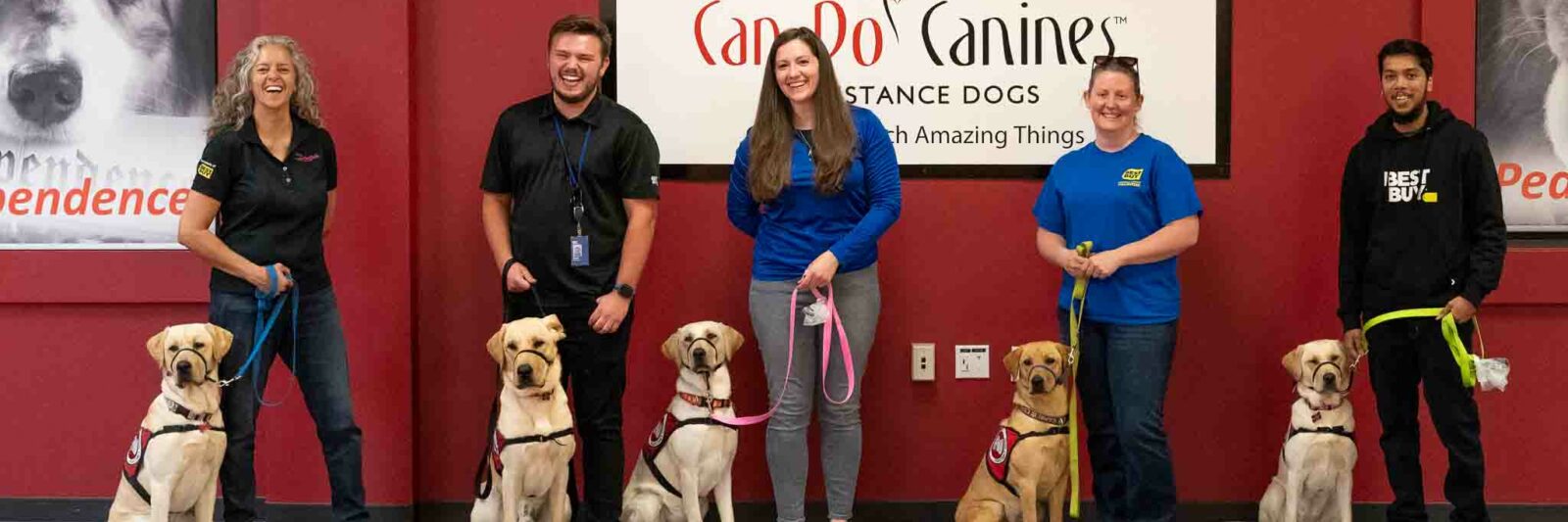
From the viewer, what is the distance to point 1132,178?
3.61m

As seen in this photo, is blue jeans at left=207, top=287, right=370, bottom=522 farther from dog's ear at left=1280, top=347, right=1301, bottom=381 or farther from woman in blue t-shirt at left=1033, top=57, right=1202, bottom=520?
A: dog's ear at left=1280, top=347, right=1301, bottom=381

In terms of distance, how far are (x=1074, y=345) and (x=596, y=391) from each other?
129cm

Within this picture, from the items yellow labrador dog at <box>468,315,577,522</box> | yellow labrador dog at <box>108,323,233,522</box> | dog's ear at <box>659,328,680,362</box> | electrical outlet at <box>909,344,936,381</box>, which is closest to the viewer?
yellow labrador dog at <box>108,323,233,522</box>

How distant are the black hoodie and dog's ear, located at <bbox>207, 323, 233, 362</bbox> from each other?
2.99 m

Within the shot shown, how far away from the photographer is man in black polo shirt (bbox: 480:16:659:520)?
3.58m

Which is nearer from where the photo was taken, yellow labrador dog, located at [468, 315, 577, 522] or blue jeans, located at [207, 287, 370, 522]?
yellow labrador dog, located at [468, 315, 577, 522]

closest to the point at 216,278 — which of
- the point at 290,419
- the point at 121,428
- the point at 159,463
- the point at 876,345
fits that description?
the point at 159,463

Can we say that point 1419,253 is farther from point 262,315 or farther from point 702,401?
point 262,315

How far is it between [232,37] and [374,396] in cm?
120

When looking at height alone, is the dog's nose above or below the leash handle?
above

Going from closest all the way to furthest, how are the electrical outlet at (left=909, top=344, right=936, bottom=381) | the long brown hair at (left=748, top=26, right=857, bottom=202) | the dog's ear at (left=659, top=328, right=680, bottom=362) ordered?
the long brown hair at (left=748, top=26, right=857, bottom=202)
the dog's ear at (left=659, top=328, right=680, bottom=362)
the electrical outlet at (left=909, top=344, right=936, bottom=381)

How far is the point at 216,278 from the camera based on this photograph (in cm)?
356

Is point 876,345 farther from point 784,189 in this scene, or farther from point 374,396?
point 374,396

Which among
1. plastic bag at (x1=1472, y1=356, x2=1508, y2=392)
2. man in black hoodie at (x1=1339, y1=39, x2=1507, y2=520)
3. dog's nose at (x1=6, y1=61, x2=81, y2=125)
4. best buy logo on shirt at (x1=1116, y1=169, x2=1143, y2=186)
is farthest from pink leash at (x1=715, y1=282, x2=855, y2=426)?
dog's nose at (x1=6, y1=61, x2=81, y2=125)
